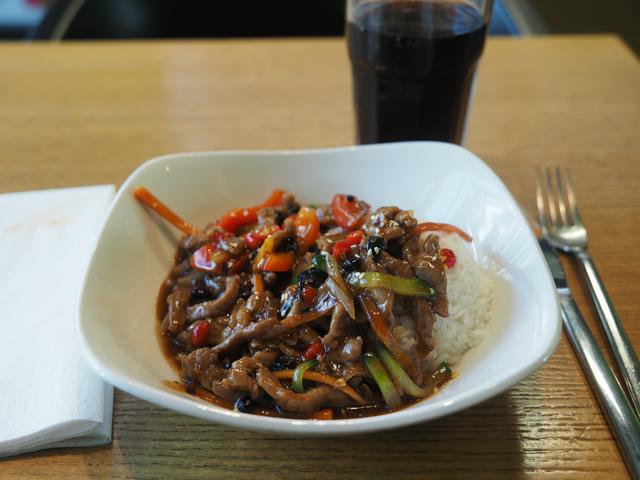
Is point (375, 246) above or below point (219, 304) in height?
above

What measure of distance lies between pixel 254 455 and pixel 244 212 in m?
0.82

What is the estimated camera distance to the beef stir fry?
4.33 ft

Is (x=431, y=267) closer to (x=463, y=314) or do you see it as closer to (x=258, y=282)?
(x=463, y=314)

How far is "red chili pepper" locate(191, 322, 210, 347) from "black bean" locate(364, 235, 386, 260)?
485 mm

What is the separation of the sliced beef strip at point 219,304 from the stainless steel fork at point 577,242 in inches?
40.4

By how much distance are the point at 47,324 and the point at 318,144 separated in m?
1.44

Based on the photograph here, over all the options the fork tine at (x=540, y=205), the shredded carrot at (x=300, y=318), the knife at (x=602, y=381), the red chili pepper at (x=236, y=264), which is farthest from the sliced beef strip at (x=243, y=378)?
the fork tine at (x=540, y=205)

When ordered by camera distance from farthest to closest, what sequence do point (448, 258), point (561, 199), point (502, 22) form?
point (502, 22)
point (561, 199)
point (448, 258)

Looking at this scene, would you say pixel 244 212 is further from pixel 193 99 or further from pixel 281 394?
pixel 193 99

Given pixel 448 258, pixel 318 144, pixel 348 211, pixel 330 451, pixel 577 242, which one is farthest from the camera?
pixel 318 144

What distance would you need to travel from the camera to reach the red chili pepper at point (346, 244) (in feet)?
4.87

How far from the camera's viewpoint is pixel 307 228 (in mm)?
1665

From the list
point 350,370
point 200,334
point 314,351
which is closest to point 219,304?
point 200,334

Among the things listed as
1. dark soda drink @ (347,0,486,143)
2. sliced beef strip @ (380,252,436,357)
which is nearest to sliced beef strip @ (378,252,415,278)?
sliced beef strip @ (380,252,436,357)
